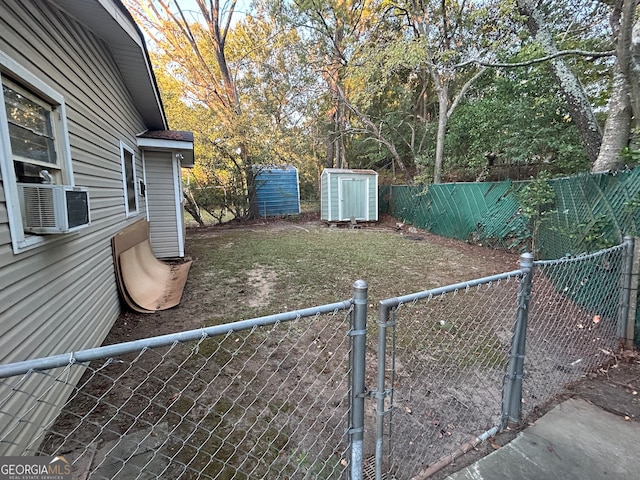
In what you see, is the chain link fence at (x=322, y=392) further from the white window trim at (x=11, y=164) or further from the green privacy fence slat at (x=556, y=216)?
the white window trim at (x=11, y=164)

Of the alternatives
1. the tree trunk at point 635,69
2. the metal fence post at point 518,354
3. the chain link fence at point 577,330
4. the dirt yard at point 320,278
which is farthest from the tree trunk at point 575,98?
the metal fence post at point 518,354

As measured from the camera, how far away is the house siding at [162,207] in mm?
6398

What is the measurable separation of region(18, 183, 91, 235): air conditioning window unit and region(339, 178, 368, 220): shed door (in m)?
9.86

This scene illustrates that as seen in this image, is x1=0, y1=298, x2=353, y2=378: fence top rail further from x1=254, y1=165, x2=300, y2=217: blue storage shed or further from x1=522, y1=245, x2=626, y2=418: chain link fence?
x1=254, y1=165, x2=300, y2=217: blue storage shed

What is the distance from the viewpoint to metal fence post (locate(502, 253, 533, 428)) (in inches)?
68.6

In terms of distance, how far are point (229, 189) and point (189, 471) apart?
1134 centimetres

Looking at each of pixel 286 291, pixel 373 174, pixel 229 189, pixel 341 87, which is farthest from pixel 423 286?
pixel 341 87

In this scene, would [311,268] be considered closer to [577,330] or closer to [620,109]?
[577,330]

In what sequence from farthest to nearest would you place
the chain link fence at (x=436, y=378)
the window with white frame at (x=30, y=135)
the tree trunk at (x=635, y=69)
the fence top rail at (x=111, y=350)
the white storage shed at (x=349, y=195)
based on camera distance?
the white storage shed at (x=349, y=195) → the tree trunk at (x=635, y=69) → the window with white frame at (x=30, y=135) → the chain link fence at (x=436, y=378) → the fence top rail at (x=111, y=350)

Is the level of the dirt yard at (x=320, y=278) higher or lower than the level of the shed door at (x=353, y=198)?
lower

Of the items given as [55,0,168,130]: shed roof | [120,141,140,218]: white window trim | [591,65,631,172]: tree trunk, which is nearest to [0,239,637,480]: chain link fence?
[591,65,631,172]: tree trunk

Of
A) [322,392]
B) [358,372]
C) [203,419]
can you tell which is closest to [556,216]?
[322,392]

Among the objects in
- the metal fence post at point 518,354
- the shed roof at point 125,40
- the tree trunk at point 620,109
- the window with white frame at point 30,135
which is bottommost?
the metal fence post at point 518,354

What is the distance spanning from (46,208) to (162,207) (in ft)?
15.6
